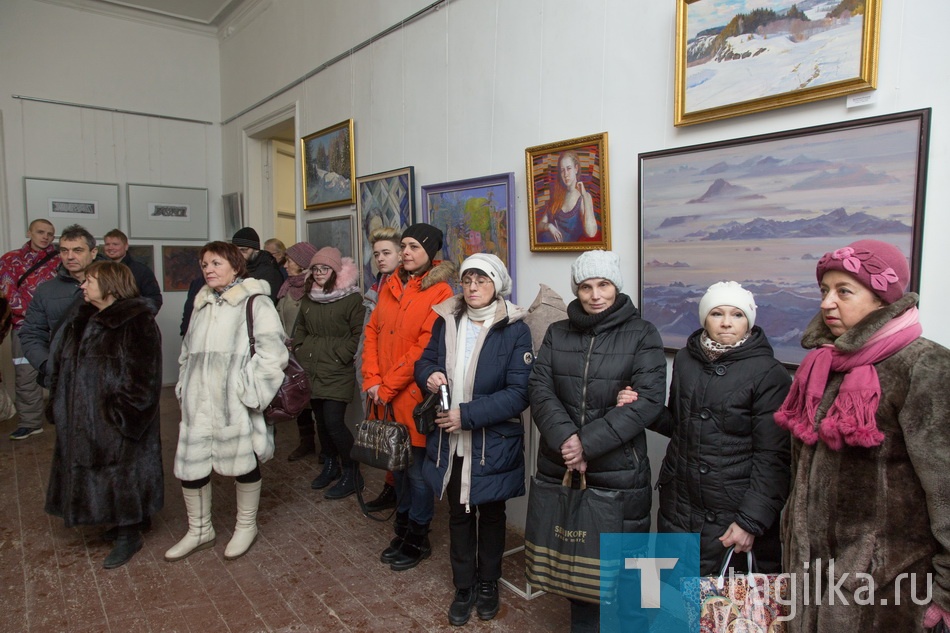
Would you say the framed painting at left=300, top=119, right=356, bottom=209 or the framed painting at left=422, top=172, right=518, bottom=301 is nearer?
the framed painting at left=422, top=172, right=518, bottom=301

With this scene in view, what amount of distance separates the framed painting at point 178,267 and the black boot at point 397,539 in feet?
19.6

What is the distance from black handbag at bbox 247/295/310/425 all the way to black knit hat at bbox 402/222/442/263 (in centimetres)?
97

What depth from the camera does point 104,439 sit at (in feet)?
10.9

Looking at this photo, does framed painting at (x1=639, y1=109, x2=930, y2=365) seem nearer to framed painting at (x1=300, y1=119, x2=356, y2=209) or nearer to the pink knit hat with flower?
the pink knit hat with flower

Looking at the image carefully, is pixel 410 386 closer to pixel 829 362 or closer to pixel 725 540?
pixel 725 540

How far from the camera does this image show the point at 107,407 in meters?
3.31

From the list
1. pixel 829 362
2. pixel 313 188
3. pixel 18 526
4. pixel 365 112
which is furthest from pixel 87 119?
pixel 829 362

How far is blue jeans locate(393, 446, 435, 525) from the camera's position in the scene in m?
3.27

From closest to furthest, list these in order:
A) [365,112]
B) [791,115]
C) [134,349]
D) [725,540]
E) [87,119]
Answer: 1. [725,540]
2. [791,115]
3. [134,349]
4. [365,112]
5. [87,119]

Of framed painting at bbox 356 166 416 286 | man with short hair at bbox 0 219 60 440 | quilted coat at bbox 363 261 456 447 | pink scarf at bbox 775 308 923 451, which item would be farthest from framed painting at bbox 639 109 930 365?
man with short hair at bbox 0 219 60 440

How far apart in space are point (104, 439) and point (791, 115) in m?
3.82

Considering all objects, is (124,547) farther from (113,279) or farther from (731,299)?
(731,299)

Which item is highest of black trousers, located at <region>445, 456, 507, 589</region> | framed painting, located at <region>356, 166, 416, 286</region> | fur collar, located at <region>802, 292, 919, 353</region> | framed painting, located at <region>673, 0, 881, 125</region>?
framed painting, located at <region>673, 0, 881, 125</region>

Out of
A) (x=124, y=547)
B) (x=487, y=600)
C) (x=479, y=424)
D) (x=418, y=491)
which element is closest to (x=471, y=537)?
(x=487, y=600)
